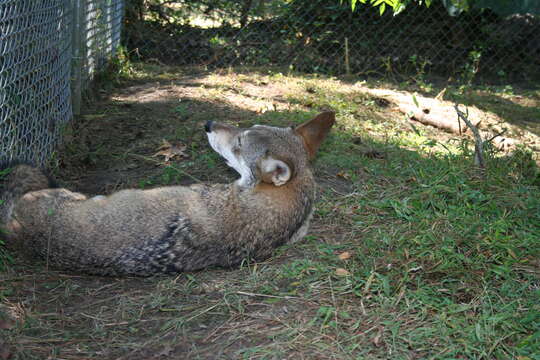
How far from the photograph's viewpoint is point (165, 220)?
14.1ft

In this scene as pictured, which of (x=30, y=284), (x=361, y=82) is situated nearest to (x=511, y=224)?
(x=30, y=284)

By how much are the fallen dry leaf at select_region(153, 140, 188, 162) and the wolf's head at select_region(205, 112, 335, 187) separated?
2.61ft

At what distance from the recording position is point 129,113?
24.5ft

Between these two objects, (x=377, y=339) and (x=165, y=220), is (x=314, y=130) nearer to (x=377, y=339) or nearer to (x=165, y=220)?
(x=165, y=220)

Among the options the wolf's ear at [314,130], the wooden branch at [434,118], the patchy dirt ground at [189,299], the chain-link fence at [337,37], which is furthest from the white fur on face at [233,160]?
the chain-link fence at [337,37]

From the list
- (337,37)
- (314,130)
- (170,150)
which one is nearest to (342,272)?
(314,130)

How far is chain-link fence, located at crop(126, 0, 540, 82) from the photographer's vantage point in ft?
35.8

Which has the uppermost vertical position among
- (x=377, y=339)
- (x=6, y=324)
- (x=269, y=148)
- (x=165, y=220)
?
(x=269, y=148)

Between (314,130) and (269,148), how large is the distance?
0.66 meters

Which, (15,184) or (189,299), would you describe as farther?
(15,184)

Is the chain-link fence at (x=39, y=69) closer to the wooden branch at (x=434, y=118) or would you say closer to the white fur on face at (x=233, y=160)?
the white fur on face at (x=233, y=160)

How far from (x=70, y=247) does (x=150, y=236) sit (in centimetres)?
59

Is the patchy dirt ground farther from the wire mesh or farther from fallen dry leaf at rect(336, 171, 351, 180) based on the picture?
the wire mesh

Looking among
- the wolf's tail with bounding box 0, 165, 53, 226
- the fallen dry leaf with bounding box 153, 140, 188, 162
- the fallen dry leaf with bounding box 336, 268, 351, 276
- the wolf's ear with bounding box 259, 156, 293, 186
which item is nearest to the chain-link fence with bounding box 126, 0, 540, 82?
the fallen dry leaf with bounding box 153, 140, 188, 162
